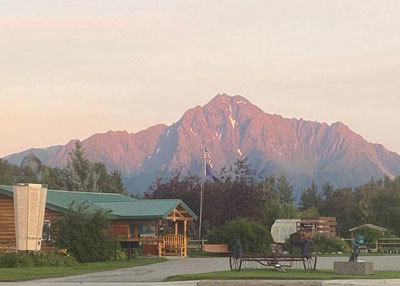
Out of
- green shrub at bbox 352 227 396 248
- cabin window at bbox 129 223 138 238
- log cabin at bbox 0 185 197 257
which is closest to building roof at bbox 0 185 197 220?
log cabin at bbox 0 185 197 257

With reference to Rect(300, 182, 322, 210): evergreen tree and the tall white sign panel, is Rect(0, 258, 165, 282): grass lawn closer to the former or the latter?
the tall white sign panel

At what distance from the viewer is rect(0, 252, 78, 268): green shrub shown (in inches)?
1136

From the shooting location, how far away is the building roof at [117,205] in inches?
1555

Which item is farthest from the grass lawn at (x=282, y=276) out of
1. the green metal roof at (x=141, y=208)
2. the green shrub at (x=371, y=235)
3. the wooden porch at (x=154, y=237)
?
the green shrub at (x=371, y=235)

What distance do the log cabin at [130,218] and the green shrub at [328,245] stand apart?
8.39m

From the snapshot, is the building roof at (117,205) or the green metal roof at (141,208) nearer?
the building roof at (117,205)

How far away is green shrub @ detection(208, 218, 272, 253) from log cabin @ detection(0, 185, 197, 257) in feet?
8.48

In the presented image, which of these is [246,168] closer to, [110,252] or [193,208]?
[193,208]

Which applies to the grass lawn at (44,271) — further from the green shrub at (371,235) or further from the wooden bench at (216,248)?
the green shrub at (371,235)

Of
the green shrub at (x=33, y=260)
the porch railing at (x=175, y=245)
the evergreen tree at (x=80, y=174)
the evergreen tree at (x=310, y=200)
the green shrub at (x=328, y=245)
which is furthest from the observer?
the evergreen tree at (x=310, y=200)

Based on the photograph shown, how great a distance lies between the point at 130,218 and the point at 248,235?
6660mm

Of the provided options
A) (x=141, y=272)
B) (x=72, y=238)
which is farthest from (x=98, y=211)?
(x=141, y=272)

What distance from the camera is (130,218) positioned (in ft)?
134

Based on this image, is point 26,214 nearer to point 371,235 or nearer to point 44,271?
point 44,271
